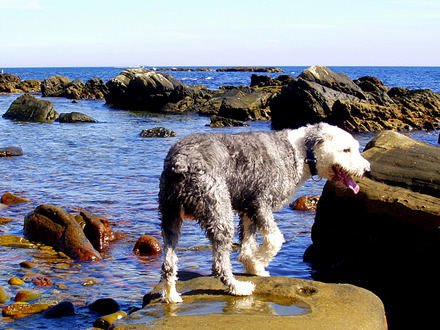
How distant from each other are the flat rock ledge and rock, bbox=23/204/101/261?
2.69 m

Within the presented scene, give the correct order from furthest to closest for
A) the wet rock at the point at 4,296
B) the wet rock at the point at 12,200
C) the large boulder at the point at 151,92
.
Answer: the large boulder at the point at 151,92, the wet rock at the point at 12,200, the wet rock at the point at 4,296

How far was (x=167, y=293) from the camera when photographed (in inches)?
190

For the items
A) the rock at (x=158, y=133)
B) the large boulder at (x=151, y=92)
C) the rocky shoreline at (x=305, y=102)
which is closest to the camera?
the rock at (x=158, y=133)

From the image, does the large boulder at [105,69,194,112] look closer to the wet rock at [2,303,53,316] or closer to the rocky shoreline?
the rocky shoreline

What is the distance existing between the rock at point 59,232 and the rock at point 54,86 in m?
43.7

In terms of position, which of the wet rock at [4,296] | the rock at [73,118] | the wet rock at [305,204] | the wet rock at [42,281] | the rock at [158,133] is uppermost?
the rock at [73,118]

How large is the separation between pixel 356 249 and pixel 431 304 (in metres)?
1.25

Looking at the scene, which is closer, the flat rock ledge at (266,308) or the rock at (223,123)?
the flat rock ledge at (266,308)

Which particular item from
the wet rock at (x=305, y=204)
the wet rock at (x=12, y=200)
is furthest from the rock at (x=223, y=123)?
the wet rock at (x=12, y=200)

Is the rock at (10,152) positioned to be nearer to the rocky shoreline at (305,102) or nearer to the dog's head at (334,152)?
the dog's head at (334,152)

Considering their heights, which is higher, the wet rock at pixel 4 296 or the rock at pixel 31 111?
the rock at pixel 31 111

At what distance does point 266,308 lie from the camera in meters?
4.71

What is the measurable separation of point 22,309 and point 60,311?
452mm

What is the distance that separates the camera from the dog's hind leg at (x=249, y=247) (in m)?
5.51
